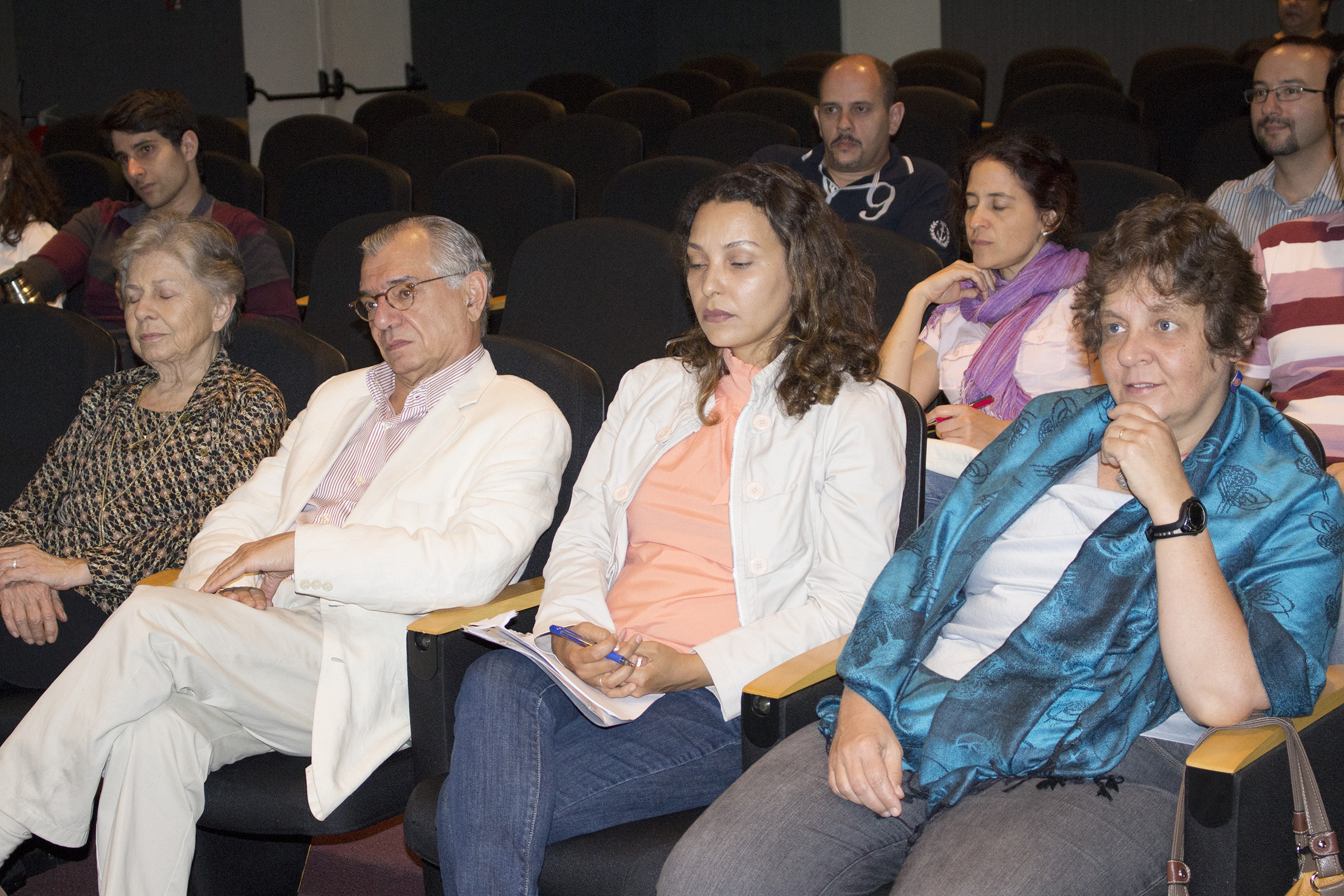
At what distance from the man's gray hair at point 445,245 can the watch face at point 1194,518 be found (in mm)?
1361

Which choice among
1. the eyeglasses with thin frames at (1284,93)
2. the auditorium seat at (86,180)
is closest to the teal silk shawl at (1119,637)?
the eyeglasses with thin frames at (1284,93)

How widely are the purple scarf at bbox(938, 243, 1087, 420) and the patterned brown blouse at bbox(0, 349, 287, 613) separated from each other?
4.66 ft

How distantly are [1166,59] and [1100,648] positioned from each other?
6.85 metres

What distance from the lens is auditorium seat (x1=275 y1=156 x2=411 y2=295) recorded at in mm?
4277

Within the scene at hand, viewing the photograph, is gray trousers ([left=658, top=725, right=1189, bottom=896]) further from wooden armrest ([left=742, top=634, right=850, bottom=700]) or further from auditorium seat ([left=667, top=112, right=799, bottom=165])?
auditorium seat ([left=667, top=112, right=799, bottom=165])

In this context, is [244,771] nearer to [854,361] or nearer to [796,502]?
[796,502]

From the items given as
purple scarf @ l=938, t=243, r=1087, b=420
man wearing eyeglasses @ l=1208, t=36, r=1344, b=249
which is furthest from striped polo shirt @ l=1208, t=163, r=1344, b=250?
purple scarf @ l=938, t=243, r=1087, b=420

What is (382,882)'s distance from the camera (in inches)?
91.4

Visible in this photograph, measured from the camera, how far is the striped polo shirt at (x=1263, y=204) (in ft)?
9.59

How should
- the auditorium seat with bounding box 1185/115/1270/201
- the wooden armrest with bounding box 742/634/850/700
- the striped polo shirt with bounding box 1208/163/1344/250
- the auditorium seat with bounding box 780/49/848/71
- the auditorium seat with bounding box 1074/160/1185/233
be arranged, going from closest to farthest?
the wooden armrest with bounding box 742/634/850/700, the striped polo shirt with bounding box 1208/163/1344/250, the auditorium seat with bounding box 1074/160/1185/233, the auditorium seat with bounding box 1185/115/1270/201, the auditorium seat with bounding box 780/49/848/71

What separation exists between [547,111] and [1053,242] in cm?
435

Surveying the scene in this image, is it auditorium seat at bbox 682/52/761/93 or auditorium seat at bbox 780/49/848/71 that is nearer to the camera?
auditorium seat at bbox 780/49/848/71

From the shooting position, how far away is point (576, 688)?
170 cm

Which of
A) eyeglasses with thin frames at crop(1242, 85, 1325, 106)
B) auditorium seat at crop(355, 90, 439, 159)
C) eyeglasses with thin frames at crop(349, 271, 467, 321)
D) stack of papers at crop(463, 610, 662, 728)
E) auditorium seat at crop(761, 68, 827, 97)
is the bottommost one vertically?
stack of papers at crop(463, 610, 662, 728)
